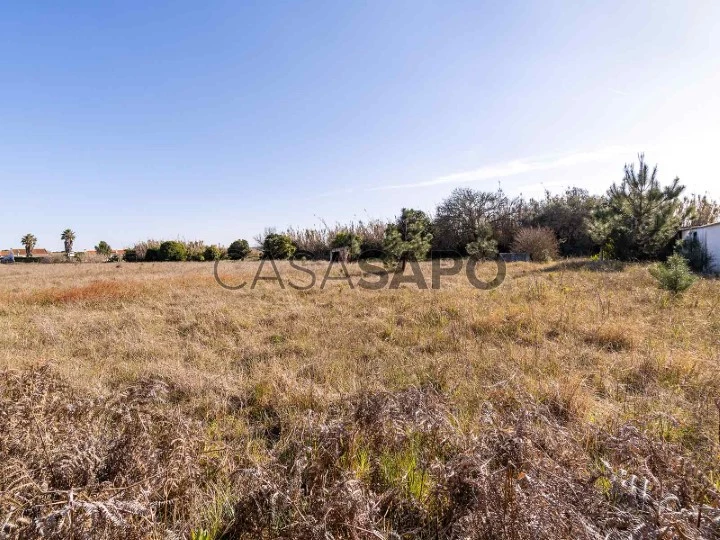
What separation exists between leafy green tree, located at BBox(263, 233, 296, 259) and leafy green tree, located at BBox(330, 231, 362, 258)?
4.51 m

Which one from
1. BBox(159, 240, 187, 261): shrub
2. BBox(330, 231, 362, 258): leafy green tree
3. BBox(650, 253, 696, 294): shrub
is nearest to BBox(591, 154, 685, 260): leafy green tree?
BBox(650, 253, 696, 294): shrub

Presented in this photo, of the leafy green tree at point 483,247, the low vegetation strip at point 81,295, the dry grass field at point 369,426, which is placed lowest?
the dry grass field at point 369,426

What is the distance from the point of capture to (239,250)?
32.0 m

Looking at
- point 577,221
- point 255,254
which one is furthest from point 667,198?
point 255,254

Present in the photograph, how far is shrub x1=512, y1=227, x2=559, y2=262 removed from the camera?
2016 cm

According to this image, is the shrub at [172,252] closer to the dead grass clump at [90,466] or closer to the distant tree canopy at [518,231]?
the distant tree canopy at [518,231]

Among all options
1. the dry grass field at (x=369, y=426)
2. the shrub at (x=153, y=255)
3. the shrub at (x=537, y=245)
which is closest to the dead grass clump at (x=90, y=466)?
the dry grass field at (x=369, y=426)

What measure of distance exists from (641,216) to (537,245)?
5.61 m

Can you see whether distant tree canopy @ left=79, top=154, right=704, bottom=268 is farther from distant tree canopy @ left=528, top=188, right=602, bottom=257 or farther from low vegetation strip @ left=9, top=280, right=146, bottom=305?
low vegetation strip @ left=9, top=280, right=146, bottom=305

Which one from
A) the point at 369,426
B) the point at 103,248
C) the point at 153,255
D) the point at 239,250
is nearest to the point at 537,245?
the point at 369,426

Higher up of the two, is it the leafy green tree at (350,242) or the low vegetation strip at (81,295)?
the leafy green tree at (350,242)

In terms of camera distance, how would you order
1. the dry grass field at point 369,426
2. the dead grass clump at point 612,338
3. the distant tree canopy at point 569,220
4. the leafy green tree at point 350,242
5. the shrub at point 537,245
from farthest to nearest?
the distant tree canopy at point 569,220
the leafy green tree at point 350,242
the shrub at point 537,245
the dead grass clump at point 612,338
the dry grass field at point 369,426

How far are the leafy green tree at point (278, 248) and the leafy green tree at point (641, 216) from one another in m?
22.4

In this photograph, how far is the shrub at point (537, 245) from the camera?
20.2 metres
